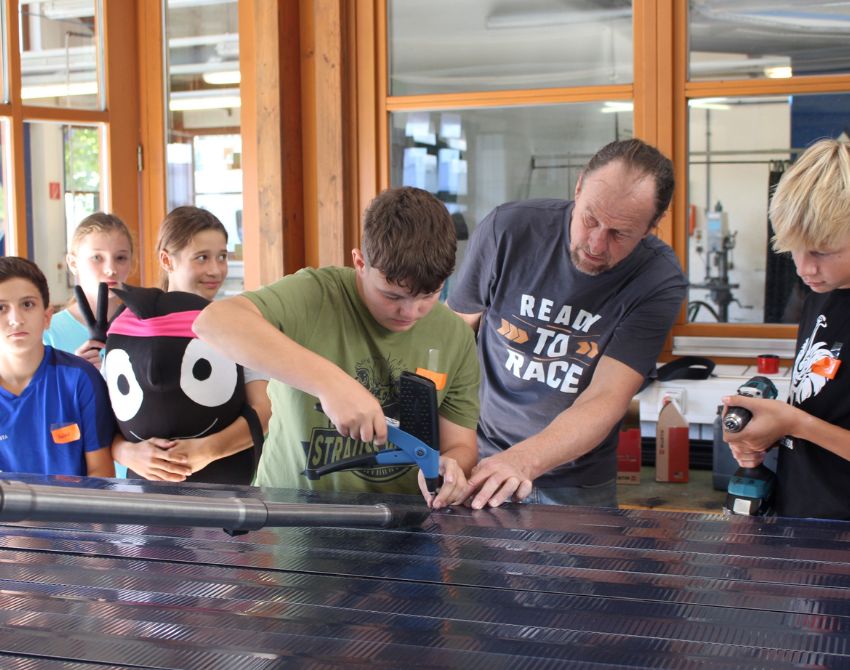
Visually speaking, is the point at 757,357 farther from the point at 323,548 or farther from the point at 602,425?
the point at 323,548

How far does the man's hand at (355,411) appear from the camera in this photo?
147cm

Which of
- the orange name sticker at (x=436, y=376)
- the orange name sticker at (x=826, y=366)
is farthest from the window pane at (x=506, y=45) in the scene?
the orange name sticker at (x=436, y=376)

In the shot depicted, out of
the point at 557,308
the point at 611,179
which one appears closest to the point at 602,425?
the point at 557,308

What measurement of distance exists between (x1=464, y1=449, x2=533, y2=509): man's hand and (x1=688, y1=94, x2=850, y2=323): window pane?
2.43m

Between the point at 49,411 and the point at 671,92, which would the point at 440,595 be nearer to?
the point at 49,411

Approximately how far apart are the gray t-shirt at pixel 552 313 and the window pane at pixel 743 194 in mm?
1766

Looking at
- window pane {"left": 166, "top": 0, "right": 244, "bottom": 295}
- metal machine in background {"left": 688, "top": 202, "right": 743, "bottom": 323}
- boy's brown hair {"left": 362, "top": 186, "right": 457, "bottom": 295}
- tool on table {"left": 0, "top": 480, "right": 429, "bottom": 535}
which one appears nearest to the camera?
tool on table {"left": 0, "top": 480, "right": 429, "bottom": 535}

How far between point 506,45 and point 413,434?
2980 mm

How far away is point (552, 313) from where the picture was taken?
225 cm

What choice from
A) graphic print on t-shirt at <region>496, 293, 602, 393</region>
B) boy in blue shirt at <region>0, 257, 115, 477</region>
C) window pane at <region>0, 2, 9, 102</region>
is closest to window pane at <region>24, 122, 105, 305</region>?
window pane at <region>0, 2, 9, 102</region>

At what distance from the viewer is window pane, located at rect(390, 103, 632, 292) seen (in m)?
4.08

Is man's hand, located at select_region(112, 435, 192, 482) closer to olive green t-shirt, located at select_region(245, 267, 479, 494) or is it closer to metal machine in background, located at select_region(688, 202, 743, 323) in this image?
olive green t-shirt, located at select_region(245, 267, 479, 494)

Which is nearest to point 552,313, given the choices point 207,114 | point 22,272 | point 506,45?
point 22,272

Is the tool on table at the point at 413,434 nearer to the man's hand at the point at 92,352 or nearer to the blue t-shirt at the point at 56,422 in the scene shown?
the blue t-shirt at the point at 56,422
